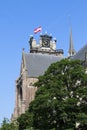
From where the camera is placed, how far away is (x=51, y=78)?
166 ft

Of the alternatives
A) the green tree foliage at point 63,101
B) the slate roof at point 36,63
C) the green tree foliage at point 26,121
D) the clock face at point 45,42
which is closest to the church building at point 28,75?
the slate roof at point 36,63

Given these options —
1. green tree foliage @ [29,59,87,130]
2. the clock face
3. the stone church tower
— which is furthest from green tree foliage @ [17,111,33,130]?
the clock face

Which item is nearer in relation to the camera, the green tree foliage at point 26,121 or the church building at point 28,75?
the green tree foliage at point 26,121

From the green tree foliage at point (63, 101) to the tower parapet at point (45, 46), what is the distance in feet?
175

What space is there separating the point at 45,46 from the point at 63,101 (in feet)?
199

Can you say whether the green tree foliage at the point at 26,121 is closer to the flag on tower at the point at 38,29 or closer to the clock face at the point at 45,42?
the flag on tower at the point at 38,29

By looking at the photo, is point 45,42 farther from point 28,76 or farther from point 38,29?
point 28,76

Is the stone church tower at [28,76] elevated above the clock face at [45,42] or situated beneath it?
situated beneath

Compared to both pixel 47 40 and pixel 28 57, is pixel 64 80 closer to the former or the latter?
pixel 28 57

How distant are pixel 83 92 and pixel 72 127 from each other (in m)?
4.02

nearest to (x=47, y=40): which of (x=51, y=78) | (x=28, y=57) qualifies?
(x=28, y=57)

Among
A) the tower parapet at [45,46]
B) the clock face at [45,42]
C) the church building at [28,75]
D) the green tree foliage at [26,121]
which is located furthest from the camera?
the clock face at [45,42]

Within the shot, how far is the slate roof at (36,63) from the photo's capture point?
87.9 meters

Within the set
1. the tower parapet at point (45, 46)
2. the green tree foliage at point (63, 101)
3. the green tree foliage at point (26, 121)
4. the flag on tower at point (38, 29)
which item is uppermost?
the flag on tower at point (38, 29)
